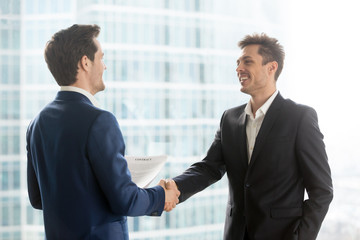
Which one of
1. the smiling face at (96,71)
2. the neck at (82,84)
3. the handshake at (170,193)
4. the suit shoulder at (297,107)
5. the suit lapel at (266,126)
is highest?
the smiling face at (96,71)

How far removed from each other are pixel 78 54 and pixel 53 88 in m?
4.37

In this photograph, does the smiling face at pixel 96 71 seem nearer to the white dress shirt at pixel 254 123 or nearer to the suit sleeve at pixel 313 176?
the white dress shirt at pixel 254 123

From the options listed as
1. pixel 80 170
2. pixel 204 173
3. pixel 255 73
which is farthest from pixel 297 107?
pixel 80 170

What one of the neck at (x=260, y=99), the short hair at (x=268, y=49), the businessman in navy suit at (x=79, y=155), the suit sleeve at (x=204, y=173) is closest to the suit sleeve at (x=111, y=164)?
the businessman in navy suit at (x=79, y=155)

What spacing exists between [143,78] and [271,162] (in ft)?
22.5

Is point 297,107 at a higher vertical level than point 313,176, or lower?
higher

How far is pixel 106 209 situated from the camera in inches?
58.8

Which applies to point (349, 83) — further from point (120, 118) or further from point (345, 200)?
point (120, 118)

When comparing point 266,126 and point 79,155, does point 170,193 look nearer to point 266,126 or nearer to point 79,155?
point 266,126

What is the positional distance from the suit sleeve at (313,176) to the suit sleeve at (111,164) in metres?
0.80

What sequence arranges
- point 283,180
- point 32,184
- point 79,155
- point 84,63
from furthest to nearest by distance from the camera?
point 283,180 < point 32,184 < point 84,63 < point 79,155

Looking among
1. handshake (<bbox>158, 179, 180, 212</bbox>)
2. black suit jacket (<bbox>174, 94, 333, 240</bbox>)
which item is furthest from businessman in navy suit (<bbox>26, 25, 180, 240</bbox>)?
black suit jacket (<bbox>174, 94, 333, 240</bbox>)

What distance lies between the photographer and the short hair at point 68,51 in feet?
4.87

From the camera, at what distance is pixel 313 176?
1765 millimetres
